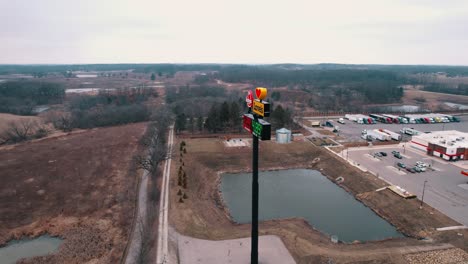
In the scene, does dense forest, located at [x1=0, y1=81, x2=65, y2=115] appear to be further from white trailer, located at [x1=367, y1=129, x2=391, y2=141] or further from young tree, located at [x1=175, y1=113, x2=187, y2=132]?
white trailer, located at [x1=367, y1=129, x2=391, y2=141]

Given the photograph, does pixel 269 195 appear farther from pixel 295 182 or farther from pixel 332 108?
pixel 332 108

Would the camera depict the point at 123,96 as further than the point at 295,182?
Yes

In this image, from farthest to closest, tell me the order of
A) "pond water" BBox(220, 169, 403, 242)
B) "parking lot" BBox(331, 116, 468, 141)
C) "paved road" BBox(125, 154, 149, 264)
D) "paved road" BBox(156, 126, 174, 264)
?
"parking lot" BBox(331, 116, 468, 141), "pond water" BBox(220, 169, 403, 242), "paved road" BBox(125, 154, 149, 264), "paved road" BBox(156, 126, 174, 264)

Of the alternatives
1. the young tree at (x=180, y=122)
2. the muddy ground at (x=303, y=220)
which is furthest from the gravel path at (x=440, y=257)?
the young tree at (x=180, y=122)

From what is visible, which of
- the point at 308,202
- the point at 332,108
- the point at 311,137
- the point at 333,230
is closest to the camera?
the point at 333,230

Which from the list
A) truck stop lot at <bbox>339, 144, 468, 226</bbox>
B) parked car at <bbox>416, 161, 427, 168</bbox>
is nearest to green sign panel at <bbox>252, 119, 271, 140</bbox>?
truck stop lot at <bbox>339, 144, 468, 226</bbox>

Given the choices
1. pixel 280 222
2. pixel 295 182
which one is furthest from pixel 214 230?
pixel 295 182

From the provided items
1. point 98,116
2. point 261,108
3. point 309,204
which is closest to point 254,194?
point 261,108
